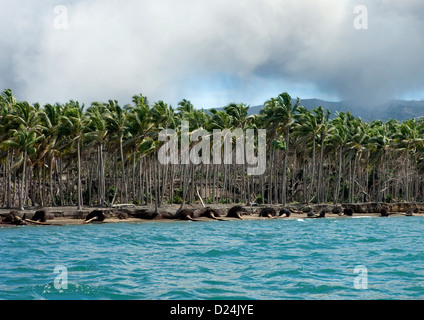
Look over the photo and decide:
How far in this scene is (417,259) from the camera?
2375 cm

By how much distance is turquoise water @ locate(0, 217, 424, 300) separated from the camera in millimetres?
15836

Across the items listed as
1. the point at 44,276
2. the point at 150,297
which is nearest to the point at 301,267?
the point at 150,297

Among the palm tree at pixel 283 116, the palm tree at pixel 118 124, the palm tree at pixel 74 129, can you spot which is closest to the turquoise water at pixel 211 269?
the palm tree at pixel 74 129

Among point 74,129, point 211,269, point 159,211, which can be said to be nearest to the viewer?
point 211,269

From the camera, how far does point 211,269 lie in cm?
2039

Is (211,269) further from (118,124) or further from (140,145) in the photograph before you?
(118,124)

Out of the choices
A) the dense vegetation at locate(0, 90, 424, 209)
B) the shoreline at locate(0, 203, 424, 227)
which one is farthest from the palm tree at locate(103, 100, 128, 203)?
the shoreline at locate(0, 203, 424, 227)

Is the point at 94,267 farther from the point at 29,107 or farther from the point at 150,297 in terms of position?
the point at 29,107

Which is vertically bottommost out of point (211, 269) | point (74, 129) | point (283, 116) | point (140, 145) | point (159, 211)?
point (159, 211)

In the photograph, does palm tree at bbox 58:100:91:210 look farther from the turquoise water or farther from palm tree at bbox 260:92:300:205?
the turquoise water

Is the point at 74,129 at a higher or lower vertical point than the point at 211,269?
higher

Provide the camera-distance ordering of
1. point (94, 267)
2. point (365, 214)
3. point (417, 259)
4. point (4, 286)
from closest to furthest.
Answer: point (4, 286) → point (94, 267) → point (417, 259) → point (365, 214)

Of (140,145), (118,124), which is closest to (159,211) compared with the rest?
(140,145)
